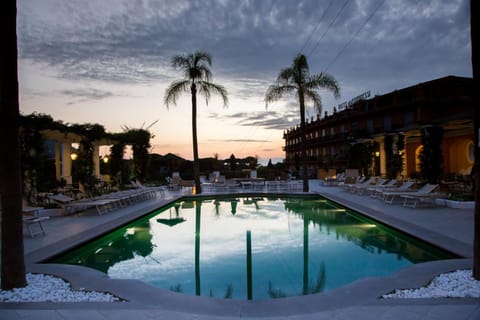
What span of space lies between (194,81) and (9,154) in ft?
40.1

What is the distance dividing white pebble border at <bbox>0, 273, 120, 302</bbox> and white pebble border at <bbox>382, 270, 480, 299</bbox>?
9.94ft

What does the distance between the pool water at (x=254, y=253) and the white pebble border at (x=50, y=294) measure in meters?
1.44

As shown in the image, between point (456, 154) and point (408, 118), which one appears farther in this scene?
point (408, 118)

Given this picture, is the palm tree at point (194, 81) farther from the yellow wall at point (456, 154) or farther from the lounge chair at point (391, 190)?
the yellow wall at point (456, 154)

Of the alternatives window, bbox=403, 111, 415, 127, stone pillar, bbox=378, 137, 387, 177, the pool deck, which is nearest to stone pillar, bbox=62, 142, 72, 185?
the pool deck

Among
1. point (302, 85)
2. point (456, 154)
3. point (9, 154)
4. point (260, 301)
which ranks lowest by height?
point (260, 301)

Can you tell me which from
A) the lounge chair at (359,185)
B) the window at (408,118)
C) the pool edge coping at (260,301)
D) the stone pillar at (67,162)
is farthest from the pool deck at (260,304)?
the window at (408,118)

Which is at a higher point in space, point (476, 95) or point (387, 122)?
point (387, 122)

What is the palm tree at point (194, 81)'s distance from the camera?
15.0 metres

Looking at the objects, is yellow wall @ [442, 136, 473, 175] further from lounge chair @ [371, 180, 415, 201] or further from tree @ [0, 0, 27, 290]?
tree @ [0, 0, 27, 290]

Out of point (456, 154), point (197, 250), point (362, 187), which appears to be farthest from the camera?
point (456, 154)

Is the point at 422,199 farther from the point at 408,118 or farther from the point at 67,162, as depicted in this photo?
the point at 408,118

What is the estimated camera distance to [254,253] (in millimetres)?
6629

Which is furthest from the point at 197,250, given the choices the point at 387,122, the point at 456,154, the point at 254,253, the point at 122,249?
the point at 387,122
